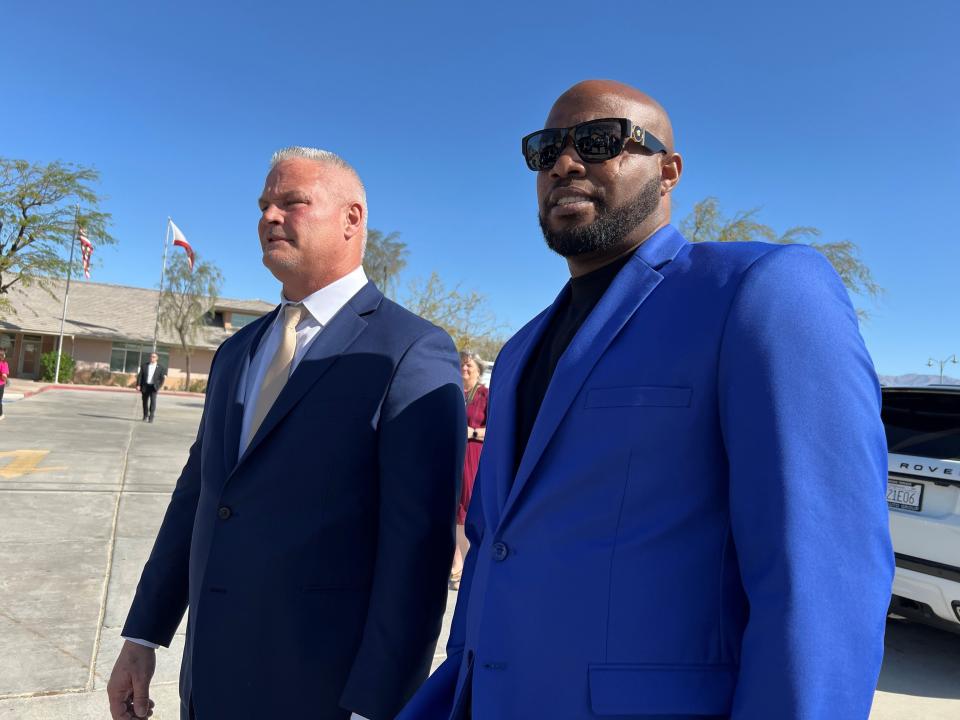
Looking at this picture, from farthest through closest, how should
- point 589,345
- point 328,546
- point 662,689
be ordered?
point 328,546 → point 589,345 → point 662,689

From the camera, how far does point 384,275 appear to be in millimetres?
41156

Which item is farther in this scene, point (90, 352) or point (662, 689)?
point (90, 352)

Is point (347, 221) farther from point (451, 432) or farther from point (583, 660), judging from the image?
point (583, 660)

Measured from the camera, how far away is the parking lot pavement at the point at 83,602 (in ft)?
12.3

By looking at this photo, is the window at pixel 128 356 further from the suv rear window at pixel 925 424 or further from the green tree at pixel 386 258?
the suv rear window at pixel 925 424

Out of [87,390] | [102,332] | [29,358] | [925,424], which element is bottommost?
[87,390]

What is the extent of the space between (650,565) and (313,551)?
1065 millimetres

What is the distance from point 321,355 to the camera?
2.12 metres

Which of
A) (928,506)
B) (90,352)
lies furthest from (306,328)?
(90,352)

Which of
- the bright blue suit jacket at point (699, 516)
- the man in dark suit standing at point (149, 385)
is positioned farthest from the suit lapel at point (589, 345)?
the man in dark suit standing at point (149, 385)

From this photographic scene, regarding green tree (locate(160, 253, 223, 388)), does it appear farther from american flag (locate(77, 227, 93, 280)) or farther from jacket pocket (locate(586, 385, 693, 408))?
jacket pocket (locate(586, 385, 693, 408))

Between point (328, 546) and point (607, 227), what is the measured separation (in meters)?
1.14

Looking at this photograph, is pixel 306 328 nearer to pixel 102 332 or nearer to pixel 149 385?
pixel 149 385

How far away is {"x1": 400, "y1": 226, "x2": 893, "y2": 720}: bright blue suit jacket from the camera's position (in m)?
1.07
